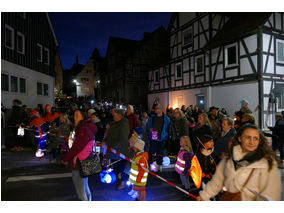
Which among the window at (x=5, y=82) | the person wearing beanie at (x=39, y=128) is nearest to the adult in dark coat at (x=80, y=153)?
the person wearing beanie at (x=39, y=128)

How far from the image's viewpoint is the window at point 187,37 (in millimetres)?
19141

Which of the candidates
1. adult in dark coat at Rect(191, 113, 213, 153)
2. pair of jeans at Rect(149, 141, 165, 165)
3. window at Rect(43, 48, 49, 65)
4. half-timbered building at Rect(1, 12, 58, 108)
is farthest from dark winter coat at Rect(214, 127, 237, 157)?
window at Rect(43, 48, 49, 65)

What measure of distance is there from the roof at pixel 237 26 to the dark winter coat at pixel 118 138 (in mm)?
12402

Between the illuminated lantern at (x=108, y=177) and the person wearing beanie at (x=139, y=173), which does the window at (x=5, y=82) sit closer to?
the illuminated lantern at (x=108, y=177)

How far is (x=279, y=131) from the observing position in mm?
6832

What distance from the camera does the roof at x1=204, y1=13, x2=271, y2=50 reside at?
1324cm

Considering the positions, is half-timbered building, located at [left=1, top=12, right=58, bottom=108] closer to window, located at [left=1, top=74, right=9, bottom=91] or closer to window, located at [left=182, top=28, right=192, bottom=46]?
window, located at [left=1, top=74, right=9, bottom=91]

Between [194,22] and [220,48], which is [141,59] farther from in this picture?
[220,48]

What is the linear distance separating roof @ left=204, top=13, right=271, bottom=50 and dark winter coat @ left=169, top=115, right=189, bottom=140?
34.2 ft

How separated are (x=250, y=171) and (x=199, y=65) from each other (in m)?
16.8

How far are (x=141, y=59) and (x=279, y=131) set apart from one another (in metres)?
27.1

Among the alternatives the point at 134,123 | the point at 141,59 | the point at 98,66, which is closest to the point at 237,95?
the point at 134,123

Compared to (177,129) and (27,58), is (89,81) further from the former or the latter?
(177,129)

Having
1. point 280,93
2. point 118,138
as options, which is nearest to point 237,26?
point 280,93
